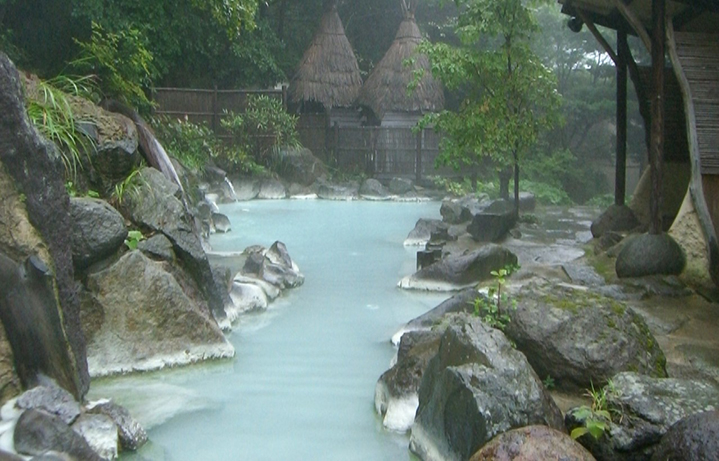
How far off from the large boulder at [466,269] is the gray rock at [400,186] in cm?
1148

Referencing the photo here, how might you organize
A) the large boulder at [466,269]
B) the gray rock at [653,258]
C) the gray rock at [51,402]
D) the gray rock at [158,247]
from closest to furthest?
1. the gray rock at [51,402]
2. the gray rock at [158,247]
3. the gray rock at [653,258]
4. the large boulder at [466,269]

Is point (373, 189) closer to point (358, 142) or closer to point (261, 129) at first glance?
point (358, 142)

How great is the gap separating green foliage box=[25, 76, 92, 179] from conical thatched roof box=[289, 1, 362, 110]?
16679 millimetres

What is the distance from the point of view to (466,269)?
817 cm

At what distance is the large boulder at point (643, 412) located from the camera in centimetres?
353

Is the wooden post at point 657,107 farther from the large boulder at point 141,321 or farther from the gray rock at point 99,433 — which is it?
the gray rock at point 99,433

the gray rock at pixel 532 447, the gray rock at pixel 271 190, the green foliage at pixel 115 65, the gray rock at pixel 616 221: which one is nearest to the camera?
the gray rock at pixel 532 447

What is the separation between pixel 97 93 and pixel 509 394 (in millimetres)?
6233

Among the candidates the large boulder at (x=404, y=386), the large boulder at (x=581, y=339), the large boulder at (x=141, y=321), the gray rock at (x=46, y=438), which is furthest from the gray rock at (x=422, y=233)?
the gray rock at (x=46, y=438)

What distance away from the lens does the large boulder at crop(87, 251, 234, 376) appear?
5383 millimetres

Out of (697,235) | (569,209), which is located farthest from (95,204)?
(569,209)

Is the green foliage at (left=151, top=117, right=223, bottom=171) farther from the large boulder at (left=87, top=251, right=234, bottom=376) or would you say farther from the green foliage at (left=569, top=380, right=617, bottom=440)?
the green foliage at (left=569, top=380, right=617, bottom=440)

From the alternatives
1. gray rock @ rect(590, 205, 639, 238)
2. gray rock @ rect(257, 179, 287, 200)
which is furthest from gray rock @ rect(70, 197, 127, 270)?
gray rock @ rect(257, 179, 287, 200)

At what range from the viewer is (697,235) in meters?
6.62
